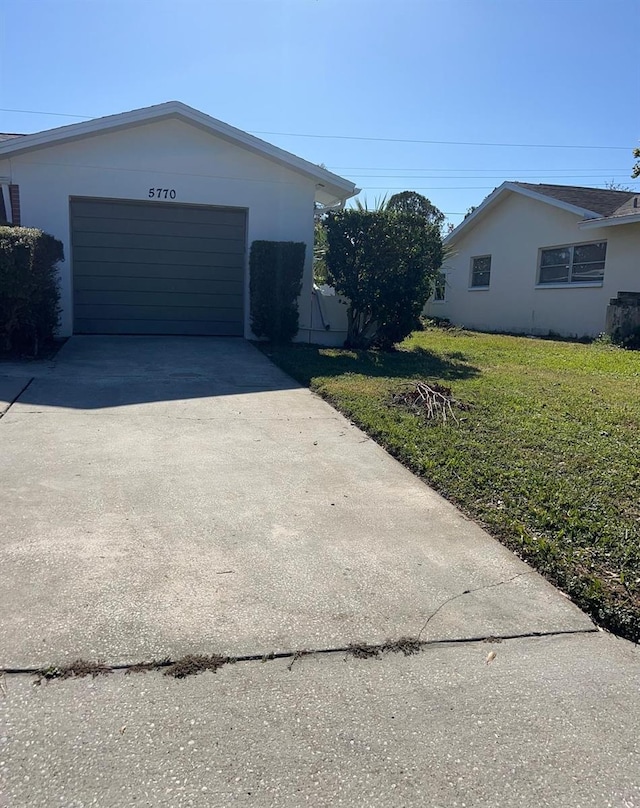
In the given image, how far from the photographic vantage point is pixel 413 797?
215cm

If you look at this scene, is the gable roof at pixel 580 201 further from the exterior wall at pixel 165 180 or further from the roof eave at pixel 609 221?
the exterior wall at pixel 165 180

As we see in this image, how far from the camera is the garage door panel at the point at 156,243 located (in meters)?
12.6

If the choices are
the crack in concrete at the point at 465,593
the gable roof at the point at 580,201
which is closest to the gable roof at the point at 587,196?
the gable roof at the point at 580,201

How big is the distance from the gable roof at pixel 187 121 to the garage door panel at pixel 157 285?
2.51 metres

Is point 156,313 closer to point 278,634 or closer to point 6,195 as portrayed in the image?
point 6,195

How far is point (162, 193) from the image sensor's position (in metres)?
12.6

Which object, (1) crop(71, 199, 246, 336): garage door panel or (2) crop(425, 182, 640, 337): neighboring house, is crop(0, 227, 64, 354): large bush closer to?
(1) crop(71, 199, 246, 336): garage door panel

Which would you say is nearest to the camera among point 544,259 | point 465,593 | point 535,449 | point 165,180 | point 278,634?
point 278,634

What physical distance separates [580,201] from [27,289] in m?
15.0

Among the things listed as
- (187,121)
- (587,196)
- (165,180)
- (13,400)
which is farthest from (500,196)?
(13,400)

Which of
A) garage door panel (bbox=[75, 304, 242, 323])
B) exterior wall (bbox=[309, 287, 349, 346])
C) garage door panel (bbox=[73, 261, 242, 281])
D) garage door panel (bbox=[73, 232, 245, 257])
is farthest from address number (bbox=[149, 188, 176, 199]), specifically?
exterior wall (bbox=[309, 287, 349, 346])

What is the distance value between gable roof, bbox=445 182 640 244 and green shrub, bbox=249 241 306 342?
27.8ft

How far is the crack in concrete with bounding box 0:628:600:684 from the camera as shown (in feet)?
8.79

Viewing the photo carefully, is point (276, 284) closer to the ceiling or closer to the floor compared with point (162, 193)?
closer to the floor
